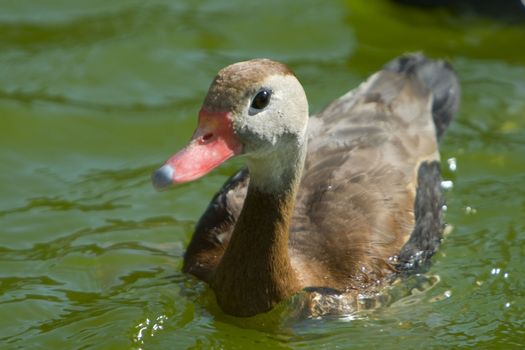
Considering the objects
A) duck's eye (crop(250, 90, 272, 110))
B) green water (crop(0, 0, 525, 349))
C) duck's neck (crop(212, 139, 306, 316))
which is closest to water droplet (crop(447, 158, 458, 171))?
green water (crop(0, 0, 525, 349))

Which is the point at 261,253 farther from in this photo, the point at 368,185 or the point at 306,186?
the point at 368,185

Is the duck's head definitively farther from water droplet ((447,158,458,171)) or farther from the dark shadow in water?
the dark shadow in water

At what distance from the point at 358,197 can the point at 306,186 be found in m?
0.34

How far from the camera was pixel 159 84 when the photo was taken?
10047mm

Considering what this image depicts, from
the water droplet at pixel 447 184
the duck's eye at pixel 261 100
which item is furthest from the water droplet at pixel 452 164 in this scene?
the duck's eye at pixel 261 100

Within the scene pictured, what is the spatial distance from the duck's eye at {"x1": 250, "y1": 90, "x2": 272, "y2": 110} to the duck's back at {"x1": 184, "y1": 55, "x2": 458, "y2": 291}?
1.19 meters

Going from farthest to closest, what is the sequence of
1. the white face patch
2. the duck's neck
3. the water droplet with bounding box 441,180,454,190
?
the water droplet with bounding box 441,180,454,190 → the duck's neck → the white face patch

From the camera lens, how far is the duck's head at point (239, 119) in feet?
19.4

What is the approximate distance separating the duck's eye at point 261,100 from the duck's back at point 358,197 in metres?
1.19

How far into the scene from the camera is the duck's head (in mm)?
5914

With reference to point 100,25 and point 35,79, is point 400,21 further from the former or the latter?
point 35,79

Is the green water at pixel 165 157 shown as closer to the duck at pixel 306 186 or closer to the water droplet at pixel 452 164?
the water droplet at pixel 452 164

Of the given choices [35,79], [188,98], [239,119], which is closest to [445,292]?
[239,119]

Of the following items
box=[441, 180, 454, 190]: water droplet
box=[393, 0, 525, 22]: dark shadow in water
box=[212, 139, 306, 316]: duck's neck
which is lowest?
box=[212, 139, 306, 316]: duck's neck
